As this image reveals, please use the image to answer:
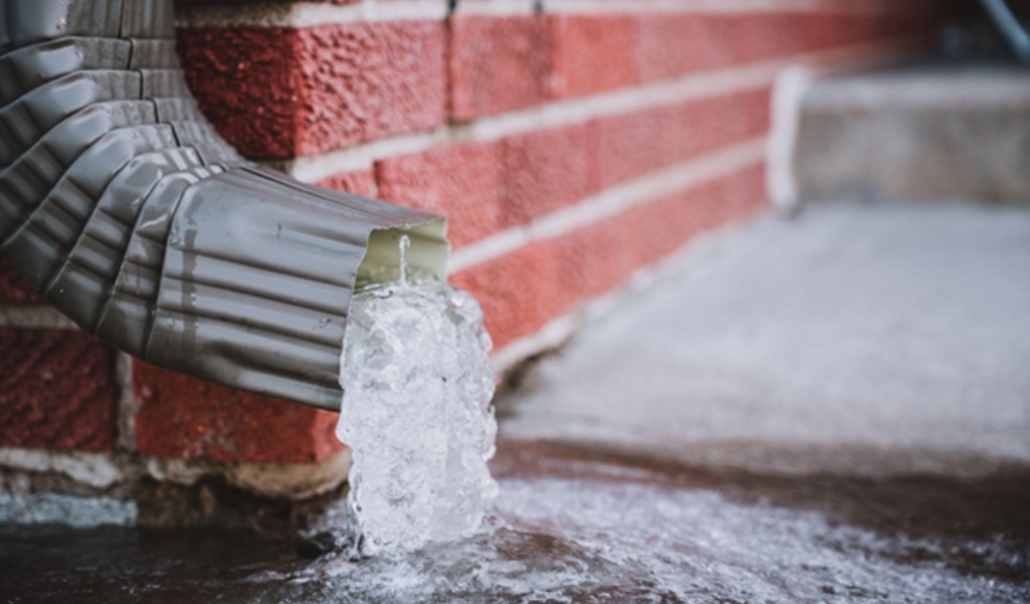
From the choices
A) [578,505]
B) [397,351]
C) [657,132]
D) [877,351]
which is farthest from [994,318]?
[397,351]

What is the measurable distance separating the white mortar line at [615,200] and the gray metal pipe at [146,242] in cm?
65

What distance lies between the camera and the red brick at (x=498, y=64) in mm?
1892

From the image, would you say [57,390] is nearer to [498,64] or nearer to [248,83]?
[248,83]

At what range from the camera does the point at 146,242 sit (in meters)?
1.20

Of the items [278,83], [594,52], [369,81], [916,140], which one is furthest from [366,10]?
[916,140]

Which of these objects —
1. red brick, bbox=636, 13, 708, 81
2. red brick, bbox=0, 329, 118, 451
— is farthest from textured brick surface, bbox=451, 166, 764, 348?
red brick, bbox=0, 329, 118, 451

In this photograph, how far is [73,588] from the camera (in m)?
1.29

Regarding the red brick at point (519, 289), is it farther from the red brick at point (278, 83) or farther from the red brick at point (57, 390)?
the red brick at point (57, 390)

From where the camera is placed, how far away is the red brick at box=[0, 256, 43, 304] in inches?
59.6

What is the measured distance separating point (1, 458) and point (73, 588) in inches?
15.5

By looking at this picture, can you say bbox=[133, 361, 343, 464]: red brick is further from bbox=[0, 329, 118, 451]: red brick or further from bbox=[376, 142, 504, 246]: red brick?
bbox=[376, 142, 504, 246]: red brick

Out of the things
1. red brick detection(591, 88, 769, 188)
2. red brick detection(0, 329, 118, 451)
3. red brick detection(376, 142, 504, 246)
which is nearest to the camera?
red brick detection(0, 329, 118, 451)

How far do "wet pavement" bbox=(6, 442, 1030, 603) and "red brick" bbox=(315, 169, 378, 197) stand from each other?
48 centimetres

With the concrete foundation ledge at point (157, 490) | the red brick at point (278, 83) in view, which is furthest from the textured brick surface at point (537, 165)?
the concrete foundation ledge at point (157, 490)
